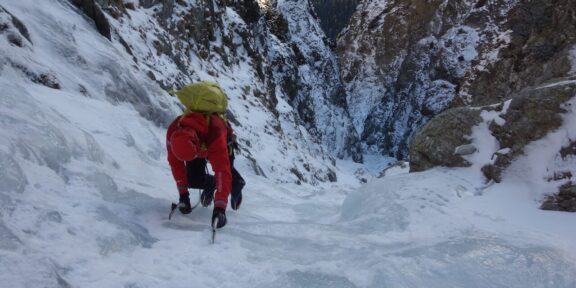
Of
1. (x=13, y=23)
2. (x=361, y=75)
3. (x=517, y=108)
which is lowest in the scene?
(x=361, y=75)

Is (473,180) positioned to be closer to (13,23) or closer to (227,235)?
(227,235)

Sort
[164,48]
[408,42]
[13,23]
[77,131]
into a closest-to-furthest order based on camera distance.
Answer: [77,131]
[13,23]
[164,48]
[408,42]

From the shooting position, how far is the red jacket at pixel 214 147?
3.92m

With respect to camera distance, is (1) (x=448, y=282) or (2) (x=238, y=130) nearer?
(1) (x=448, y=282)

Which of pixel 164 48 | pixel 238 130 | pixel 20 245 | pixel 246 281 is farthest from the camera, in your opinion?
pixel 238 130

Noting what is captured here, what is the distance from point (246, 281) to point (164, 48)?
11.2 m

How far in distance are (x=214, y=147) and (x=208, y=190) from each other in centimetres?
58

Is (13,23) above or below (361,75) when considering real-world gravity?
above

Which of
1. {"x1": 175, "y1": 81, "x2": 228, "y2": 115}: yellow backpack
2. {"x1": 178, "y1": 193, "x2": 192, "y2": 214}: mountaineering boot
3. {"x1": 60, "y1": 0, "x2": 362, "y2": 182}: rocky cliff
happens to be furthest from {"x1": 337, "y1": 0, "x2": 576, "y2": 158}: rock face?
{"x1": 178, "y1": 193, "x2": 192, "y2": 214}: mountaineering boot

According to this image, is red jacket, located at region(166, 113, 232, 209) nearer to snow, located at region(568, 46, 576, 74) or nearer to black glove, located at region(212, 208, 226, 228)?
black glove, located at region(212, 208, 226, 228)

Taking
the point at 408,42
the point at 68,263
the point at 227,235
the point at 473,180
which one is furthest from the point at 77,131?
the point at 408,42

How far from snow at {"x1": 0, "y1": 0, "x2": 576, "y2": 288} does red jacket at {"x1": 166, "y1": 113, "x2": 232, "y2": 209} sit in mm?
328

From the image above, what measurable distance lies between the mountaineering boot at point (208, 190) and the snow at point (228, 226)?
4.6 inches

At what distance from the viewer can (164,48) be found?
1315cm
